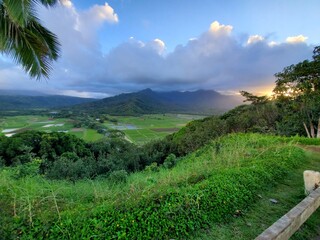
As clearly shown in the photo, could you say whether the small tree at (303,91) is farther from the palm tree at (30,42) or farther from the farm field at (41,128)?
the farm field at (41,128)

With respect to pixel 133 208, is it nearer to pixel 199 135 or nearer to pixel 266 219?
pixel 266 219

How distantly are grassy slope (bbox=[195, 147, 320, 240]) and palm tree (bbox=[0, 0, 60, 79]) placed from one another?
6.59 metres

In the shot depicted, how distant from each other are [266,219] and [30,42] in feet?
25.0

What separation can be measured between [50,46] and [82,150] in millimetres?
17463

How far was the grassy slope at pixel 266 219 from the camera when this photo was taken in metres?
2.80

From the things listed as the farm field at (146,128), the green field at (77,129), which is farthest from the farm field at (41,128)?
the farm field at (146,128)

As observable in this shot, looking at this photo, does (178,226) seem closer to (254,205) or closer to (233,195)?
(233,195)

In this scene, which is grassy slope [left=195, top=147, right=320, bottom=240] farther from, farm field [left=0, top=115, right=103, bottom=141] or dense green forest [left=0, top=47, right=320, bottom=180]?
farm field [left=0, top=115, right=103, bottom=141]

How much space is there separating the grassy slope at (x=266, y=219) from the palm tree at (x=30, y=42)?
21.6 feet

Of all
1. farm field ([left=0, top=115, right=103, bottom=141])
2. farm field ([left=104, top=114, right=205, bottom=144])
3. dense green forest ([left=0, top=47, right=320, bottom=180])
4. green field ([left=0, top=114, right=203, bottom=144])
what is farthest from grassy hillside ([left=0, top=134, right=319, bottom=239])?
farm field ([left=0, top=115, right=103, bottom=141])

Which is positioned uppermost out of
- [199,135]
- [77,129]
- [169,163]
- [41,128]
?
[199,135]

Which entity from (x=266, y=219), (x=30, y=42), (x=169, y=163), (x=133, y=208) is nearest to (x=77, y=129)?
(x=169, y=163)

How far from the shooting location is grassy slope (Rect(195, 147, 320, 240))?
2.80 metres

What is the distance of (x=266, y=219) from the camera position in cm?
316
